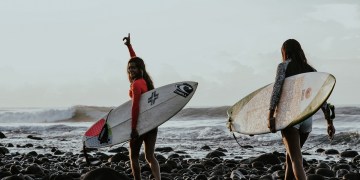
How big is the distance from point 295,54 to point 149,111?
2.27 meters

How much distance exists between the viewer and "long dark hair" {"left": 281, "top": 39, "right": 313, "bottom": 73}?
5.64m

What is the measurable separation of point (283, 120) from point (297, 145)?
0.34 meters

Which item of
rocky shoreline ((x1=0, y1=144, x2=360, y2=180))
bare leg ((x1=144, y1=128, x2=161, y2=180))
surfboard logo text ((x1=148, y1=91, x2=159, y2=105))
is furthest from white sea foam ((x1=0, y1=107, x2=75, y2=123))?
bare leg ((x1=144, y1=128, x2=161, y2=180))

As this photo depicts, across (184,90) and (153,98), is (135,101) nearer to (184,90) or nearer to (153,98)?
(153,98)

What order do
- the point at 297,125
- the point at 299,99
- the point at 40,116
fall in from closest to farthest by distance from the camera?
the point at 297,125, the point at 299,99, the point at 40,116

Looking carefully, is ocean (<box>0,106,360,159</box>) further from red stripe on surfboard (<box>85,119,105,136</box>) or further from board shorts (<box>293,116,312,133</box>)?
red stripe on surfboard (<box>85,119,105,136</box>)

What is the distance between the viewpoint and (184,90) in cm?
759

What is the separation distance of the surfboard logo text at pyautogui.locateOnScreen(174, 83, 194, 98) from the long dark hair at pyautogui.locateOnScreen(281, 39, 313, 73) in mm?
2114

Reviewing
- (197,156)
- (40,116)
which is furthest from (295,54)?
(40,116)

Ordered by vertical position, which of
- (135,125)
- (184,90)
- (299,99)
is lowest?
(135,125)

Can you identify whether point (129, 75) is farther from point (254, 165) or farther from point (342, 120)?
point (342, 120)

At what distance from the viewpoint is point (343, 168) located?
28.6ft

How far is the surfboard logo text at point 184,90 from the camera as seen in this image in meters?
7.56

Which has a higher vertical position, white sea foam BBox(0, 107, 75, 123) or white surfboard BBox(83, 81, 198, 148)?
white sea foam BBox(0, 107, 75, 123)
